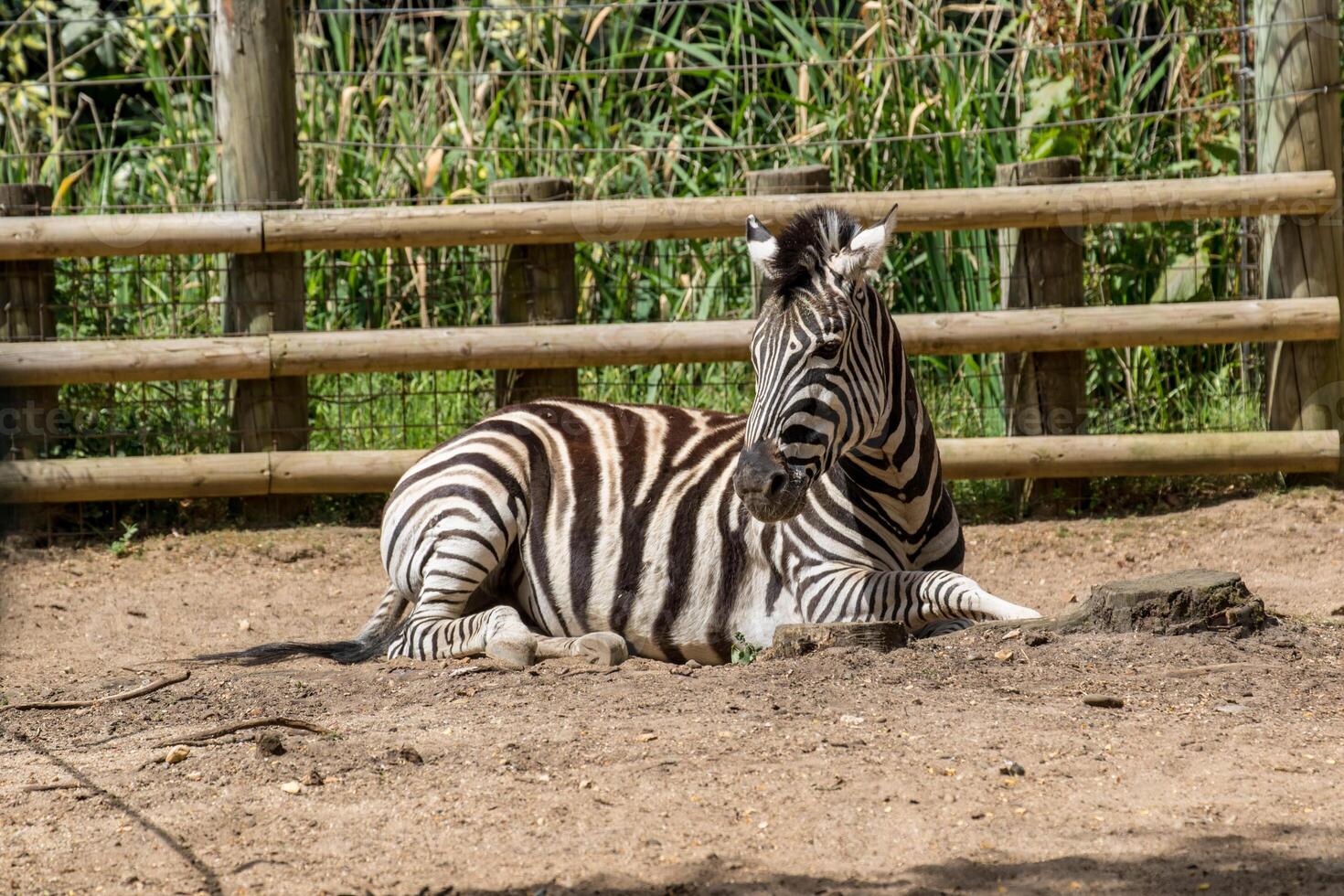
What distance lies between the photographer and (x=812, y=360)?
4.25m

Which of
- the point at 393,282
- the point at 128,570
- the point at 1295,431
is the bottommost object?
the point at 128,570

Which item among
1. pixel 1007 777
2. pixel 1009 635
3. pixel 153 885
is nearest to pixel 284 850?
pixel 153 885

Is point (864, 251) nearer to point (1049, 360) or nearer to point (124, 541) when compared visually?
point (1049, 360)

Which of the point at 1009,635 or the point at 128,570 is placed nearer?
the point at 1009,635

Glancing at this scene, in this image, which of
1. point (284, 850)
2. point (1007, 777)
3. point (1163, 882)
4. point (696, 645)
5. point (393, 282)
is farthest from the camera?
point (393, 282)

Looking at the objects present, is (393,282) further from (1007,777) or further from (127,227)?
(1007,777)

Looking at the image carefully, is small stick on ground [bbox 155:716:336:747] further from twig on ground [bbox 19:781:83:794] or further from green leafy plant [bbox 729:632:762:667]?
green leafy plant [bbox 729:632:762:667]

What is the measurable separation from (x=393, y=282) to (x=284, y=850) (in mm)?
5260

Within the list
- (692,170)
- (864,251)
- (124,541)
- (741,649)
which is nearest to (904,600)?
(741,649)

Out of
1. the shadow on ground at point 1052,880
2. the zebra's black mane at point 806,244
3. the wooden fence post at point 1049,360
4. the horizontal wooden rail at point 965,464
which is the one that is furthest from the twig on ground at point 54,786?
the wooden fence post at point 1049,360

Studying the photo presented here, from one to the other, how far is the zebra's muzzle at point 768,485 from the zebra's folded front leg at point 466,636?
0.87m

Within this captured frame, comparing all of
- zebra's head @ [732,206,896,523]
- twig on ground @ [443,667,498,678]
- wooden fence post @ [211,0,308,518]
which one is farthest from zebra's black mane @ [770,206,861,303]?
wooden fence post @ [211,0,308,518]

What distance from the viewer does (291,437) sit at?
670 centimetres

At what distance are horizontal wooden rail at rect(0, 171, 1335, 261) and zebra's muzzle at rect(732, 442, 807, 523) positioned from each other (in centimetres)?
258
